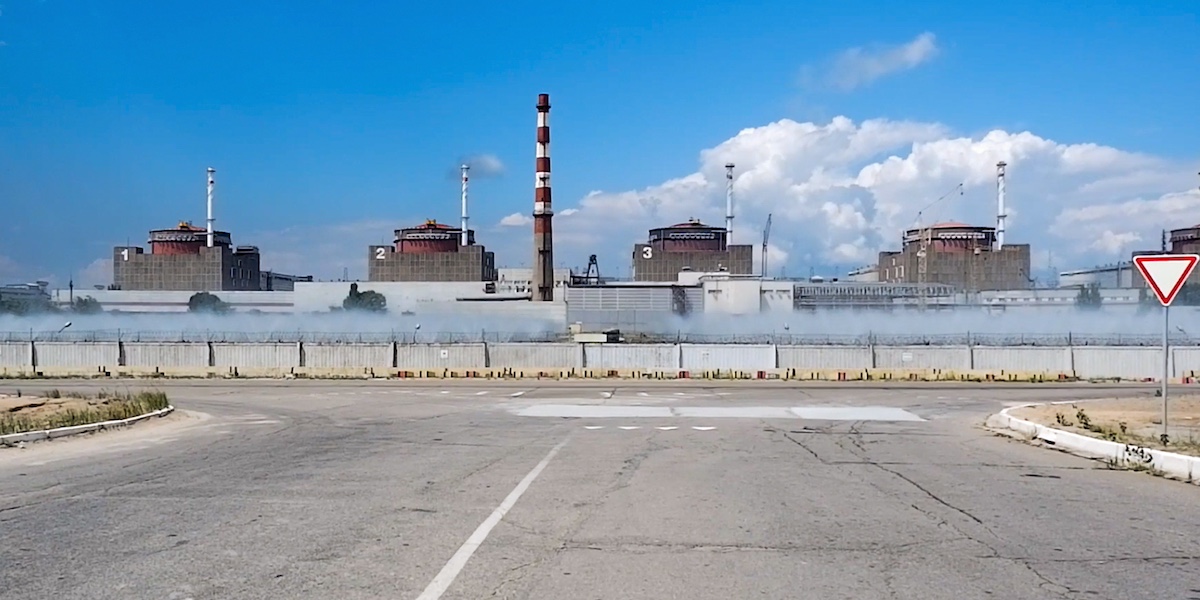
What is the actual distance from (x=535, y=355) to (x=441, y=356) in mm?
5247

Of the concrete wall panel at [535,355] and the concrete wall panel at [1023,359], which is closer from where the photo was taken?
the concrete wall panel at [1023,359]

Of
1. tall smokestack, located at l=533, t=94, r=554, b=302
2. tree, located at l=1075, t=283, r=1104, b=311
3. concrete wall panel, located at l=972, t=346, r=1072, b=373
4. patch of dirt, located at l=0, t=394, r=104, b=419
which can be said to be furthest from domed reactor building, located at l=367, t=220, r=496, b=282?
patch of dirt, located at l=0, t=394, r=104, b=419

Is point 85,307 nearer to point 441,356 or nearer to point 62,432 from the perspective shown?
point 441,356

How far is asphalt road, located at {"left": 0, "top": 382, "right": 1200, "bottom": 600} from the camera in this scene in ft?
23.7

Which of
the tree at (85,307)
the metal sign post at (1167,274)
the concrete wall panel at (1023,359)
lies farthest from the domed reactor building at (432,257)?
the metal sign post at (1167,274)

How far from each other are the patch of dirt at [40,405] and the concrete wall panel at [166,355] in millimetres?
28997

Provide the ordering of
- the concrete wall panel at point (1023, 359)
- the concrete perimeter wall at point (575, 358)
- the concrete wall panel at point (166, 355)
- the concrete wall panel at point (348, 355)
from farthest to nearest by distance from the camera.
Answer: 1. the concrete wall panel at point (166, 355)
2. the concrete wall panel at point (348, 355)
3. the concrete wall panel at point (1023, 359)
4. the concrete perimeter wall at point (575, 358)

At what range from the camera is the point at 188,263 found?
484 ft

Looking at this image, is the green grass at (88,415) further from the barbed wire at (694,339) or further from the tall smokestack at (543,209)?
the tall smokestack at (543,209)

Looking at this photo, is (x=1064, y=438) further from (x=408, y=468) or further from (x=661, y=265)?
(x=661, y=265)

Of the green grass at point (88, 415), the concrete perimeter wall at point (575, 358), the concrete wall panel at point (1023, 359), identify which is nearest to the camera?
the green grass at point (88, 415)

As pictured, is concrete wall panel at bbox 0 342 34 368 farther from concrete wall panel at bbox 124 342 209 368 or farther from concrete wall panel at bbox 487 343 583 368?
concrete wall panel at bbox 487 343 583 368

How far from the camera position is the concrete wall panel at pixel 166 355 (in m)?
57.6

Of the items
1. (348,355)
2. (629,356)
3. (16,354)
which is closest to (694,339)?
(629,356)
